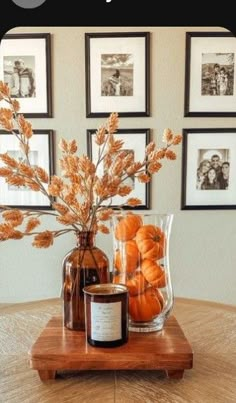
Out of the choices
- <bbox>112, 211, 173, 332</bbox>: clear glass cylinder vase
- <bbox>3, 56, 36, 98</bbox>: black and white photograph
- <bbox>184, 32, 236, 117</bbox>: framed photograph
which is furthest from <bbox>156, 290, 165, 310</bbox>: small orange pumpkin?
<bbox>3, 56, 36, 98</bbox>: black and white photograph

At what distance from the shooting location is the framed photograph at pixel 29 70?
205 centimetres

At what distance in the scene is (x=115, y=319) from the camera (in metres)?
0.72

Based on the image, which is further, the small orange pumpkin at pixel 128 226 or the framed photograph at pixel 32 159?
the framed photograph at pixel 32 159

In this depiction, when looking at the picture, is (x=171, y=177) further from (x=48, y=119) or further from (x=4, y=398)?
(x=4, y=398)

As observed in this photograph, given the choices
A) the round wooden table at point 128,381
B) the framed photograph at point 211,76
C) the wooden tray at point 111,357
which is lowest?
the round wooden table at point 128,381

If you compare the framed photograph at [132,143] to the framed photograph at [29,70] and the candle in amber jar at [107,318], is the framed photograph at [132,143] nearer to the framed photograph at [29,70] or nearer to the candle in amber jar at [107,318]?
the framed photograph at [29,70]

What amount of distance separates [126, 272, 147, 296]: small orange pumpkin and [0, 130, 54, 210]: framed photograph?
4.48 ft

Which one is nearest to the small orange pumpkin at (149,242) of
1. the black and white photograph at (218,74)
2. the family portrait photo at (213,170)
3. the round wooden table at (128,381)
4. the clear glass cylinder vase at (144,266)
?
the clear glass cylinder vase at (144,266)

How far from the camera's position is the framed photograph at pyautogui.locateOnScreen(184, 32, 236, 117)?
2027 mm

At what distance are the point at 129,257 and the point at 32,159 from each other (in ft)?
4.68

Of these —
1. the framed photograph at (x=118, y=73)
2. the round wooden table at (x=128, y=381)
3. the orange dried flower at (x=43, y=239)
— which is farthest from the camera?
the framed photograph at (x=118, y=73)
